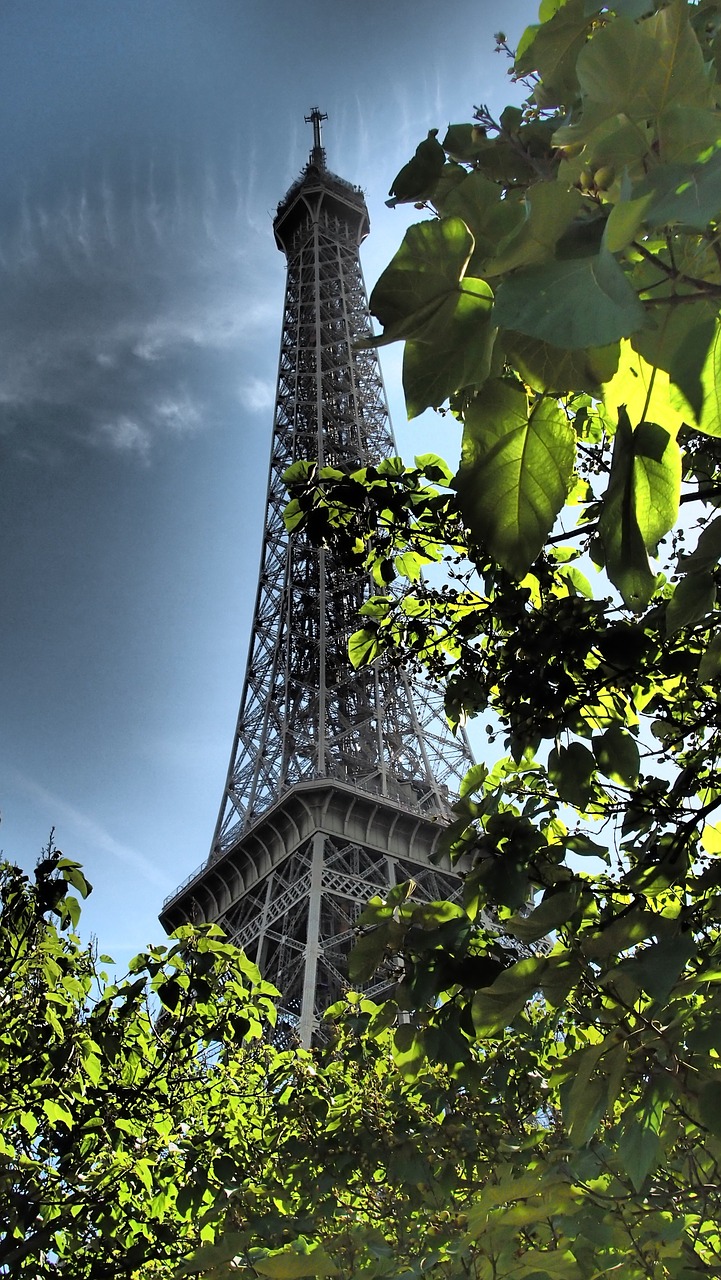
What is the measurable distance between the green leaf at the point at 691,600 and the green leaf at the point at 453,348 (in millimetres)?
698

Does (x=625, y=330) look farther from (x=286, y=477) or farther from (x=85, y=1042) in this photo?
(x=85, y=1042)

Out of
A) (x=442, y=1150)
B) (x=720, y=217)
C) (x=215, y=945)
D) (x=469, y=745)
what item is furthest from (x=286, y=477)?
(x=469, y=745)

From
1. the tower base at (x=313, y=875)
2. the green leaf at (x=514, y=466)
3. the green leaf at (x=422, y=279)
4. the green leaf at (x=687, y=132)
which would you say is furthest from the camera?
the tower base at (x=313, y=875)

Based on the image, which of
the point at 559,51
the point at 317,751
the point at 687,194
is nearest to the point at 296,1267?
the point at 687,194

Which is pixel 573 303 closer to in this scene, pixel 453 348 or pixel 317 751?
pixel 453 348

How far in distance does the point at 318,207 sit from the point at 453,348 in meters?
56.3

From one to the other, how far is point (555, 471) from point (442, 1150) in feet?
15.6

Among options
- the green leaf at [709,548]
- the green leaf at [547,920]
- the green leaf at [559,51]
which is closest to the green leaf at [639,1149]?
the green leaf at [547,920]

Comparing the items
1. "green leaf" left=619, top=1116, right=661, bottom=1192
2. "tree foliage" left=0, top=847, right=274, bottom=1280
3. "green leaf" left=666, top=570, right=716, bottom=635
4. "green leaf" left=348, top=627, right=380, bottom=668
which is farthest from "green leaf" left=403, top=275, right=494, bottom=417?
"tree foliage" left=0, top=847, right=274, bottom=1280

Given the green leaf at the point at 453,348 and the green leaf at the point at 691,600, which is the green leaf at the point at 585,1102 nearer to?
the green leaf at the point at 691,600

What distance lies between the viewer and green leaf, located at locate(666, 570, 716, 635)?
5.49ft

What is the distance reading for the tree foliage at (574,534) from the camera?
1.03 meters

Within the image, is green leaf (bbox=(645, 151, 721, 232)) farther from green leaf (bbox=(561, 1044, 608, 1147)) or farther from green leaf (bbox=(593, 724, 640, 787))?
green leaf (bbox=(593, 724, 640, 787))

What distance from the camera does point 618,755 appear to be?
290 cm
